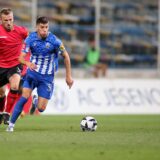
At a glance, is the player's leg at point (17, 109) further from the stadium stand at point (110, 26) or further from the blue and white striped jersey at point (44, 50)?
the stadium stand at point (110, 26)

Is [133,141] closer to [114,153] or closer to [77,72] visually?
[114,153]

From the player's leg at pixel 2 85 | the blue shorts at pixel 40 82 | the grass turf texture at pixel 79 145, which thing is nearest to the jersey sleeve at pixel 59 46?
the blue shorts at pixel 40 82

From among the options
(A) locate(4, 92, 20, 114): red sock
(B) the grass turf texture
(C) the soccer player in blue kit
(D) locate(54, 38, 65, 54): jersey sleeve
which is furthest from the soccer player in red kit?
(B) the grass turf texture

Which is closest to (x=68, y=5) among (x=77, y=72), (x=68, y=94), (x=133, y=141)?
(x=77, y=72)

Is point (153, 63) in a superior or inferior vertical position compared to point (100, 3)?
inferior

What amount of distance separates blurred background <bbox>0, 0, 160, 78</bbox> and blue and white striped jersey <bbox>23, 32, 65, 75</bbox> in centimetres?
1214

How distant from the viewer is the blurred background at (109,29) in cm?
2605

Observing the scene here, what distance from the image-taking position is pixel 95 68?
2661 cm

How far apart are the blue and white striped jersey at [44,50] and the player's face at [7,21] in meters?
1.00

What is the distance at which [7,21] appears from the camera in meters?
13.9

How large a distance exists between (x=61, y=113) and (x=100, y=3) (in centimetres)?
680

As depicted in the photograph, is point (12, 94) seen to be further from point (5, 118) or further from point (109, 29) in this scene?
point (109, 29)

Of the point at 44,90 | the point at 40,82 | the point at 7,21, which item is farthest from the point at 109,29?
the point at 40,82

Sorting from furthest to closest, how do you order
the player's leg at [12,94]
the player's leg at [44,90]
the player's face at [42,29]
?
1. the player's leg at [12,94]
2. the player's leg at [44,90]
3. the player's face at [42,29]
